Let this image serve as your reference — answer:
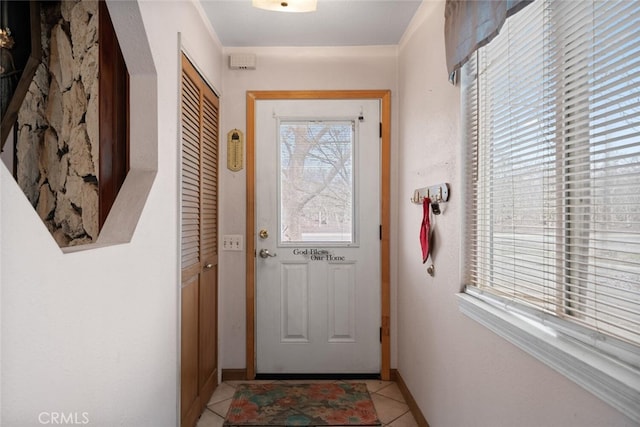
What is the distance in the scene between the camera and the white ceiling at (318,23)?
2023 millimetres

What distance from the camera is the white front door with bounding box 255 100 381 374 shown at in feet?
8.38

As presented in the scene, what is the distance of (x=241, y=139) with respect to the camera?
8.33ft

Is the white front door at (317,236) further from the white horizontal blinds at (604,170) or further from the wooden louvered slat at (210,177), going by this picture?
the white horizontal blinds at (604,170)

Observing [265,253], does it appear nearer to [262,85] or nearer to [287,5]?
[262,85]

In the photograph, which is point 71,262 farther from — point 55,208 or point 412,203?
point 412,203

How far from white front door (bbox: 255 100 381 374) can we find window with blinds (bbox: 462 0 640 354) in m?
1.16

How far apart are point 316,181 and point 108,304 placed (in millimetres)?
1653

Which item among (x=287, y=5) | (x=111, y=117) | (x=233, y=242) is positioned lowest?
(x=233, y=242)

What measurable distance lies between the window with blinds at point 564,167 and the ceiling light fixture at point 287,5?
35.4 inches

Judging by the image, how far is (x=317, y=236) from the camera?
257cm

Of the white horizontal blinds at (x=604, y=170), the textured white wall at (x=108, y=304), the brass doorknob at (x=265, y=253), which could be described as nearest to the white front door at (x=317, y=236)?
the brass doorknob at (x=265, y=253)

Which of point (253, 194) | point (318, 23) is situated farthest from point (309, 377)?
point (318, 23)

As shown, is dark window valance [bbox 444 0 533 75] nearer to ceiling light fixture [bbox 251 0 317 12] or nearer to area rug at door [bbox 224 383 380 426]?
ceiling light fixture [bbox 251 0 317 12]

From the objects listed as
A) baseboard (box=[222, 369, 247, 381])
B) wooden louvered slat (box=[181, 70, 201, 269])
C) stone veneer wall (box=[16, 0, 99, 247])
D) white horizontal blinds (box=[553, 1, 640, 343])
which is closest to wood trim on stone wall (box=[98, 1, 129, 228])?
stone veneer wall (box=[16, 0, 99, 247])
